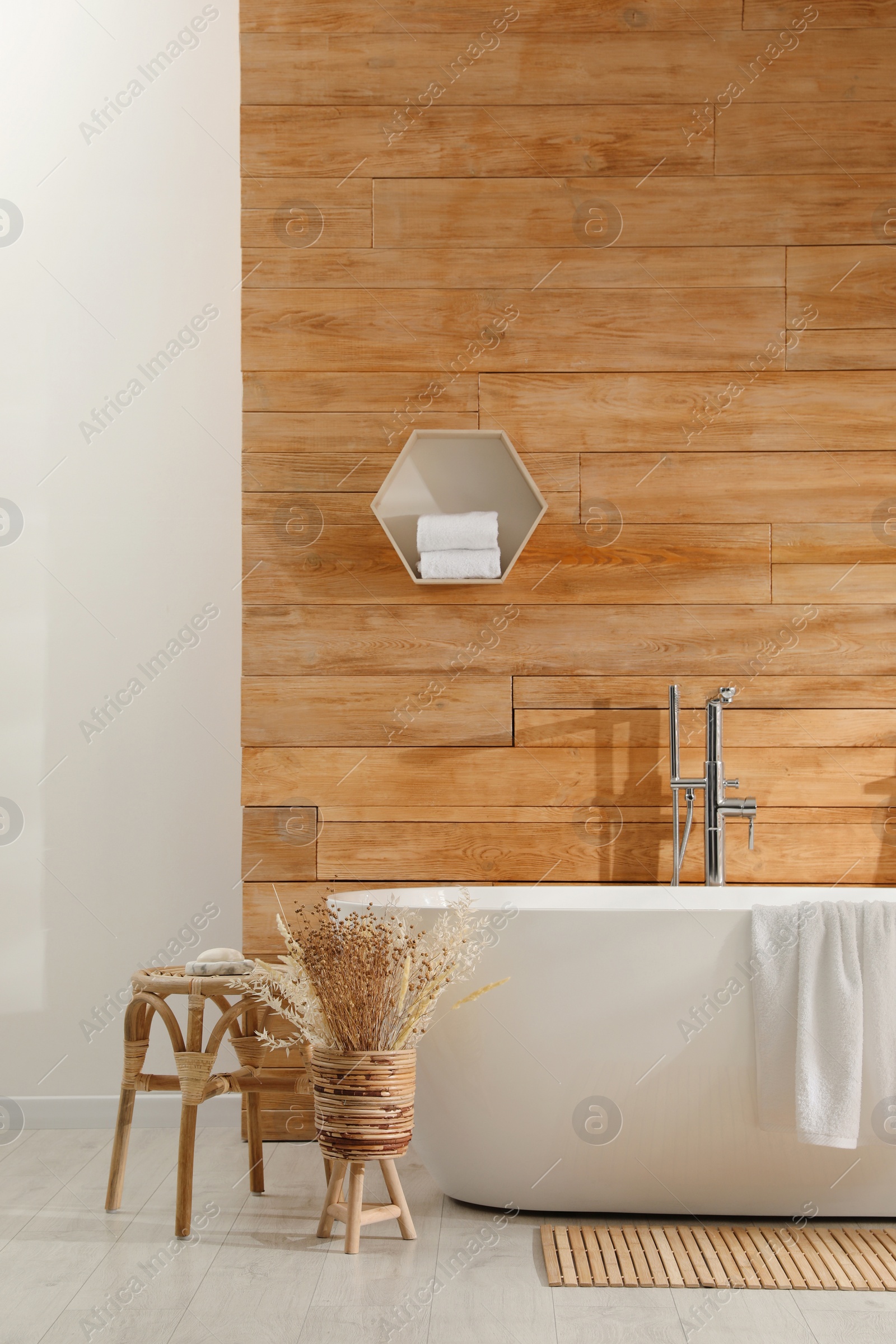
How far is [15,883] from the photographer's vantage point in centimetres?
303

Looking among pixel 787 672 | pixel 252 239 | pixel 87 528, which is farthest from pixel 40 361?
pixel 787 672

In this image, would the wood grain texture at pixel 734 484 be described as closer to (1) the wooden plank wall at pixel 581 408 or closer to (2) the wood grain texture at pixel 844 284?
(1) the wooden plank wall at pixel 581 408

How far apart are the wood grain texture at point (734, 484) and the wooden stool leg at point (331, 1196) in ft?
5.41

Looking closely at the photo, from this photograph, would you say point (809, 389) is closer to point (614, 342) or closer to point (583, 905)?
point (614, 342)

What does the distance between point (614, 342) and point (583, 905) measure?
55.5 inches

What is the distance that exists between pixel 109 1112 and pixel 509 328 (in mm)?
2242

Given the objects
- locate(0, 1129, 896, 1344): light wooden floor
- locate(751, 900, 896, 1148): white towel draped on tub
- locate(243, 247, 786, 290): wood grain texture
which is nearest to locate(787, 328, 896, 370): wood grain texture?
locate(243, 247, 786, 290): wood grain texture

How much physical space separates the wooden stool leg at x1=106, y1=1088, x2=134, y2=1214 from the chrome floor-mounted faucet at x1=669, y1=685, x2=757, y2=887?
4.36 ft

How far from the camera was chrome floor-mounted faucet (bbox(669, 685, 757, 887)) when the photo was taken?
280 centimetres

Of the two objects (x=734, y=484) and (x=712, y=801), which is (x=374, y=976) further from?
(x=734, y=484)

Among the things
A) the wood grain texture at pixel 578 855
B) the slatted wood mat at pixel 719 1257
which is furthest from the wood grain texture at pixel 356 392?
the slatted wood mat at pixel 719 1257

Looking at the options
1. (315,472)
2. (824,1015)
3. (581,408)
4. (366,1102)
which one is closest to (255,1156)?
(366,1102)

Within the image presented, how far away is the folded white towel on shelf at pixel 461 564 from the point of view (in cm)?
280

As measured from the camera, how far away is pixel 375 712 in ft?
9.47
